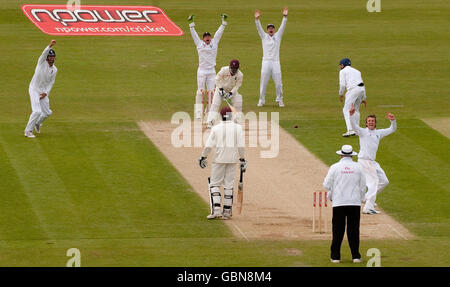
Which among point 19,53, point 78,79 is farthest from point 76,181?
point 19,53

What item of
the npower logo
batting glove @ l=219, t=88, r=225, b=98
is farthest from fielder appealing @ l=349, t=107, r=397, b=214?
the npower logo

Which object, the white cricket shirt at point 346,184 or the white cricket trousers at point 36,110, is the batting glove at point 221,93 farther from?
the white cricket shirt at point 346,184

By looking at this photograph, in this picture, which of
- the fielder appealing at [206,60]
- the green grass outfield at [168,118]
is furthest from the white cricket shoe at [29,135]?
the fielder appealing at [206,60]

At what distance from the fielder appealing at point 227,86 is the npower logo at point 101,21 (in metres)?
16.8

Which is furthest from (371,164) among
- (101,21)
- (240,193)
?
(101,21)

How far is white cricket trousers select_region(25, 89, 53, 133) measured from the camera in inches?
1064

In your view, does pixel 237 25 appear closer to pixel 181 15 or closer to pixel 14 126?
pixel 181 15

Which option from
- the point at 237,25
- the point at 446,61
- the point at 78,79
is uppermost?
the point at 237,25

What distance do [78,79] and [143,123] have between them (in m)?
7.28

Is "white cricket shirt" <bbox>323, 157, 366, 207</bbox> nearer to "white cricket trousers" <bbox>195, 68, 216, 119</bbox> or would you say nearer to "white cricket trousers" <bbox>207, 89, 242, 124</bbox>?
→ "white cricket trousers" <bbox>207, 89, 242, 124</bbox>

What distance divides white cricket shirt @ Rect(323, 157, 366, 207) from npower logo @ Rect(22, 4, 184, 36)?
88.7 ft

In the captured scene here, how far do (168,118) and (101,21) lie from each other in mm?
16026

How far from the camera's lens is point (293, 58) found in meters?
40.4

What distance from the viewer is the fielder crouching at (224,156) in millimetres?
20484
